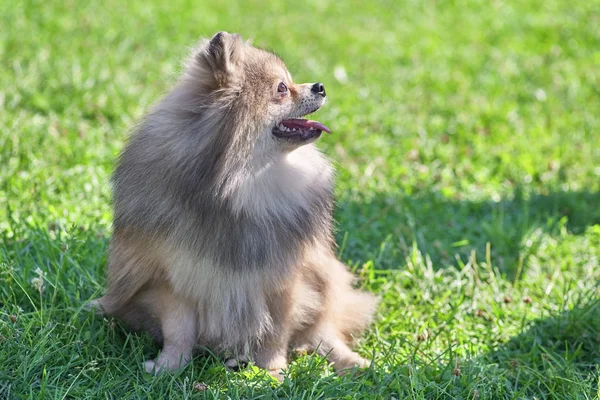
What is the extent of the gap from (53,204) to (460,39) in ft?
17.3

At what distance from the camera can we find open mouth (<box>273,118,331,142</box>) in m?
3.14

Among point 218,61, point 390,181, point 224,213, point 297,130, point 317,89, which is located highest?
point 218,61

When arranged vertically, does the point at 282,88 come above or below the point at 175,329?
above

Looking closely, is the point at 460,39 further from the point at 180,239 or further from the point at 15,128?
the point at 180,239

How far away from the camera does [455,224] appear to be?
16.2 feet

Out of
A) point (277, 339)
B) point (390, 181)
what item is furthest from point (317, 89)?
point (390, 181)

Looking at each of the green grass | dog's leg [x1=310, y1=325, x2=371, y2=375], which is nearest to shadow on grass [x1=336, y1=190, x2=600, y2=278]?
the green grass

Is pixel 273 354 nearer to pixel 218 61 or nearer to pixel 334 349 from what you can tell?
pixel 334 349

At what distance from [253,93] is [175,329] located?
1085 mm

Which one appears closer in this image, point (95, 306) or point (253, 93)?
point (253, 93)

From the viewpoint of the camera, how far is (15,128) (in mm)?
5102

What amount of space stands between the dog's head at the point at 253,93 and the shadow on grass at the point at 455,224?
133 cm

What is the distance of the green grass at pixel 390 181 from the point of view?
331cm

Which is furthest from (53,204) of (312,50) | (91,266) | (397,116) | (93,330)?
(312,50)
